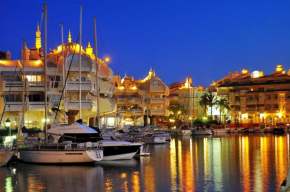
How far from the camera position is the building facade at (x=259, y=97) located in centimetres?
12744

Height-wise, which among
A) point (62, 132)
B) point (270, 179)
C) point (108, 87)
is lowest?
point (270, 179)

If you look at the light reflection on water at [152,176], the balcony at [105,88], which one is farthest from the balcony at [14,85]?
the light reflection on water at [152,176]

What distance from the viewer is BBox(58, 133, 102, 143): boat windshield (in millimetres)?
38656

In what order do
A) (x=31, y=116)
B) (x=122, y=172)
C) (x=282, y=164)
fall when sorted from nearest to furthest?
Answer: (x=122, y=172) < (x=282, y=164) < (x=31, y=116)

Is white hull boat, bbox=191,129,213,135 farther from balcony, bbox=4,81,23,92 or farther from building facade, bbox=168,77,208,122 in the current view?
balcony, bbox=4,81,23,92

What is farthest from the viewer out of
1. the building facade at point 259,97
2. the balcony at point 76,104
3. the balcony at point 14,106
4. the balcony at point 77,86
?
the building facade at point 259,97

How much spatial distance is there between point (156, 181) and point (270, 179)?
6694 millimetres

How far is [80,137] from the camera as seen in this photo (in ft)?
127

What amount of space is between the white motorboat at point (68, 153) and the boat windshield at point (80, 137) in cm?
103

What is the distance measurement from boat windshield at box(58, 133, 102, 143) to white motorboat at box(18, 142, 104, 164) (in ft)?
3.38

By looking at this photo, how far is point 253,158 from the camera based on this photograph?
46.2 m

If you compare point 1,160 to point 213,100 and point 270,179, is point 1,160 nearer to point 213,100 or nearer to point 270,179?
point 270,179

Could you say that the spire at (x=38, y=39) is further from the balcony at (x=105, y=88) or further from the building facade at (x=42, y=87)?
the balcony at (x=105, y=88)

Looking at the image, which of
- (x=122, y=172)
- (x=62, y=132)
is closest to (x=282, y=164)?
(x=122, y=172)
